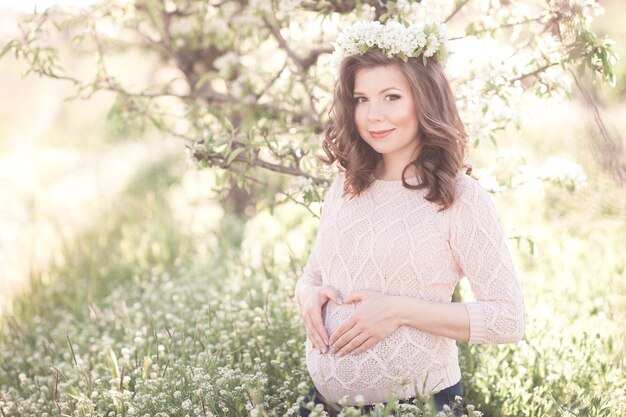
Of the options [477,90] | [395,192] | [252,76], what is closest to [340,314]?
[395,192]

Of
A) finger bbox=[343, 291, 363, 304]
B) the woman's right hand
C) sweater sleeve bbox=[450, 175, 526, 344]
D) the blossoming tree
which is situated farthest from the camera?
the blossoming tree

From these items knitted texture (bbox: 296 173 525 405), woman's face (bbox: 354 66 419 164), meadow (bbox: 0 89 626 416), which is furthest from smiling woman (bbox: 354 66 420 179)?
meadow (bbox: 0 89 626 416)

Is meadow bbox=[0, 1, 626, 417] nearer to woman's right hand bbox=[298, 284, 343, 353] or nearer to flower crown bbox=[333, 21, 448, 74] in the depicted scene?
woman's right hand bbox=[298, 284, 343, 353]

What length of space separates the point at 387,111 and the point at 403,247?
0.47m

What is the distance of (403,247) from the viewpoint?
7.04 feet

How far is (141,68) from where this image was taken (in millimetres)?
21891

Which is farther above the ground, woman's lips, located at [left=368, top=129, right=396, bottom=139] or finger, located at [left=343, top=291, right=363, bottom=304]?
woman's lips, located at [left=368, top=129, right=396, bottom=139]

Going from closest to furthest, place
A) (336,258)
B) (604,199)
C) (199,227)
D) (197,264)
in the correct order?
(336,258) < (604,199) < (197,264) < (199,227)

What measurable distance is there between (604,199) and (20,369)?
10.8 ft

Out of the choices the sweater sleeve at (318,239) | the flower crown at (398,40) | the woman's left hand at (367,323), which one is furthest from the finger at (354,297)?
the flower crown at (398,40)

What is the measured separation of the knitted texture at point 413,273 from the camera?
6.81ft

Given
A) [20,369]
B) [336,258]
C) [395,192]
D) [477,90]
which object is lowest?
[20,369]

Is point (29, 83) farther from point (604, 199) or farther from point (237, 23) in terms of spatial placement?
point (604, 199)

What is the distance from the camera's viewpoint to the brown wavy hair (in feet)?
7.15
